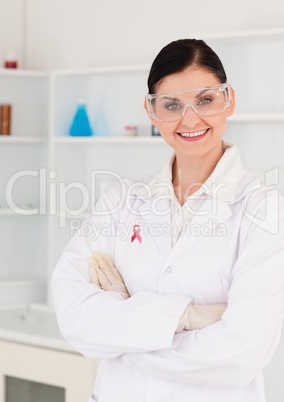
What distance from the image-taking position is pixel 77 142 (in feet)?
11.1

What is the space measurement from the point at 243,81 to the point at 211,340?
1527mm

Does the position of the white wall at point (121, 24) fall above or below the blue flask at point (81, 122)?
above

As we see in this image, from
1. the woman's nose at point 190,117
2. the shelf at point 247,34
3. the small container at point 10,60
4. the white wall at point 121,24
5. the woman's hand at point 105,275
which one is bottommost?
the woman's hand at point 105,275

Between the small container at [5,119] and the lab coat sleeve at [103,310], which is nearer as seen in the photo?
the lab coat sleeve at [103,310]

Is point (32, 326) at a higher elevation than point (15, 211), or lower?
lower

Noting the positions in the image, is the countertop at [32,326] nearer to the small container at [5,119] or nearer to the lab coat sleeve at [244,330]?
the small container at [5,119]

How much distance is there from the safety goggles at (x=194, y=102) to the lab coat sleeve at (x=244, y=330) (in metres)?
0.25

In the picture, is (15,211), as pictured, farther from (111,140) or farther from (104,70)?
(104,70)

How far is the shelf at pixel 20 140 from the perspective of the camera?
11.5ft

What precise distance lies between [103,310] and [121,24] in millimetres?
1982

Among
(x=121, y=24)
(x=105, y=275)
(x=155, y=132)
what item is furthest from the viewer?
(x=121, y=24)

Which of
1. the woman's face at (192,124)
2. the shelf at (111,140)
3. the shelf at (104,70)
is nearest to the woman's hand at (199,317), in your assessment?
the woman's face at (192,124)

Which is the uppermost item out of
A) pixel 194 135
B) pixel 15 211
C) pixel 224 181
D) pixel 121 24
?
pixel 121 24

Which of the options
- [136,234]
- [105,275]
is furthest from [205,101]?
[105,275]
